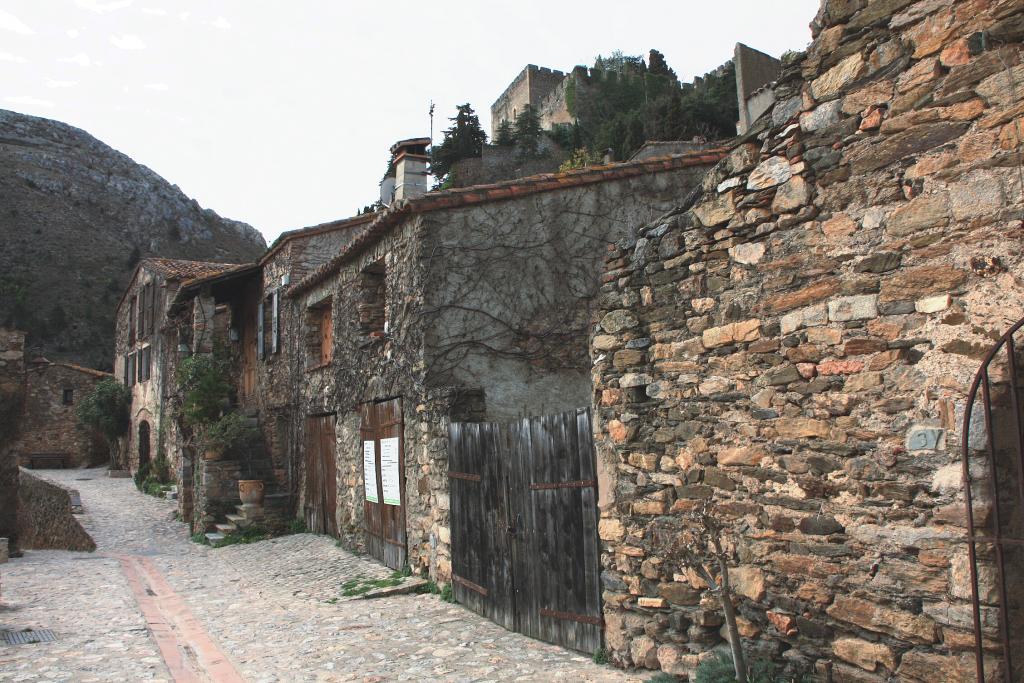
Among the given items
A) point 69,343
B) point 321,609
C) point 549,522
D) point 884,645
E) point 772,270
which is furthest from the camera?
point 69,343

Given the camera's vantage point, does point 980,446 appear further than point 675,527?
No

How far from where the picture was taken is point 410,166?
12.8 m

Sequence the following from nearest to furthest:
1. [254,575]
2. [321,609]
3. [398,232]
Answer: [321,609], [398,232], [254,575]

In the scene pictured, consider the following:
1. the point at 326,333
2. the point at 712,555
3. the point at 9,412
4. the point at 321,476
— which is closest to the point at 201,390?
the point at 326,333

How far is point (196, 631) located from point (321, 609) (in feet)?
4.04

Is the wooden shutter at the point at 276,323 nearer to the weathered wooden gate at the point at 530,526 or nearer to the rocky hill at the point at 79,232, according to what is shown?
the weathered wooden gate at the point at 530,526

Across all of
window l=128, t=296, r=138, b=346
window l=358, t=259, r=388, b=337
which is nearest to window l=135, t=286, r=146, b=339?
window l=128, t=296, r=138, b=346

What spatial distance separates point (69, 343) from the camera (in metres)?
42.6

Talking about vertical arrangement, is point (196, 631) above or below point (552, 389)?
below

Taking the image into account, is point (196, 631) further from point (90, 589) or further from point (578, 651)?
point (578, 651)

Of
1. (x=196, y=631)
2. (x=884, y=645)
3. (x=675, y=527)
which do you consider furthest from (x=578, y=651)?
(x=196, y=631)

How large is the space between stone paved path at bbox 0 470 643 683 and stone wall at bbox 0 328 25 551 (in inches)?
30.6

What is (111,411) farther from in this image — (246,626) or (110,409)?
(246,626)

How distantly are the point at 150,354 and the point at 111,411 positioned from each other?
153 inches
